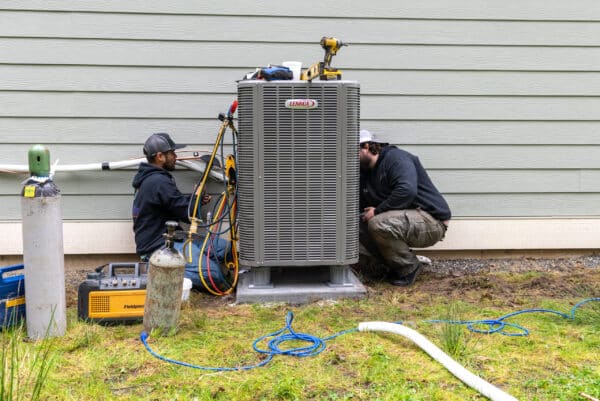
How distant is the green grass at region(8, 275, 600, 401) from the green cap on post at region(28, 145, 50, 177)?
2.88 feet

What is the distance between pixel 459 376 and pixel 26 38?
3.76 m

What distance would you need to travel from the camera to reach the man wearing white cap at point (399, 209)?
4363 mm

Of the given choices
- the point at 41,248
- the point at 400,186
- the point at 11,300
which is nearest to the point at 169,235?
the point at 41,248

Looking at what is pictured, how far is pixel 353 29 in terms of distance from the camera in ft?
15.3

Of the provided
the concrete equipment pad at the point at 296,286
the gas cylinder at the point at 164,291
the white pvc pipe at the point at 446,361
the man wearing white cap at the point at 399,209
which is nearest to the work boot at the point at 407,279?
the man wearing white cap at the point at 399,209

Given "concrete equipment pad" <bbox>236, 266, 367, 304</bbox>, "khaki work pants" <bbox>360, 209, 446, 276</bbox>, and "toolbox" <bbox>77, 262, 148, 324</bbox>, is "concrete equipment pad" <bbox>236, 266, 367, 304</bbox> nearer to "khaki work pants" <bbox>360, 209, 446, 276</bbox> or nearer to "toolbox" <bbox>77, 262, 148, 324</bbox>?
"khaki work pants" <bbox>360, 209, 446, 276</bbox>

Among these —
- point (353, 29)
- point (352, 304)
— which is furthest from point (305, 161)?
point (353, 29)

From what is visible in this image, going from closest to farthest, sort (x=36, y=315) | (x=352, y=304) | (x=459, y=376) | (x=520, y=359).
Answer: (x=459, y=376) < (x=520, y=359) < (x=36, y=315) < (x=352, y=304)

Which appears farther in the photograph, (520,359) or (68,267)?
(68,267)

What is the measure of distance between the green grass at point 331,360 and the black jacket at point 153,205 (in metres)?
0.78

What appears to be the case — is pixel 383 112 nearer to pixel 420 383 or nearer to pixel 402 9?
pixel 402 9

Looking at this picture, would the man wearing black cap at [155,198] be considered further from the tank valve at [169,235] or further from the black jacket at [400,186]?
the black jacket at [400,186]

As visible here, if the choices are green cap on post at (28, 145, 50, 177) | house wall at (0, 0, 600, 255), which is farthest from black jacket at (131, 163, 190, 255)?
green cap on post at (28, 145, 50, 177)

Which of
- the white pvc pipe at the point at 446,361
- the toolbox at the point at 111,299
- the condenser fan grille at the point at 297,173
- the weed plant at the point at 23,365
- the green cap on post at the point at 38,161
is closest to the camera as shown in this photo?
the weed plant at the point at 23,365
